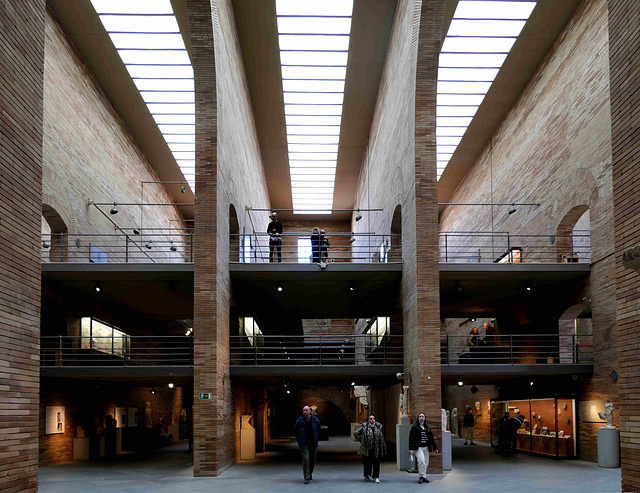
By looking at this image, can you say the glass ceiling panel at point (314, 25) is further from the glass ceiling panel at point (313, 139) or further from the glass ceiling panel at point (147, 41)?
the glass ceiling panel at point (313, 139)

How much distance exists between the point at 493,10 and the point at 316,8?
5.40 metres

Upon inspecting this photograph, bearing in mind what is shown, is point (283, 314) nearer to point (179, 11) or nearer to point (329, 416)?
point (179, 11)

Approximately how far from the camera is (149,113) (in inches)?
1006

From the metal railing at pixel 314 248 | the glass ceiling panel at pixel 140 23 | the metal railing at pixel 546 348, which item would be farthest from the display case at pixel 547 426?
the glass ceiling panel at pixel 140 23

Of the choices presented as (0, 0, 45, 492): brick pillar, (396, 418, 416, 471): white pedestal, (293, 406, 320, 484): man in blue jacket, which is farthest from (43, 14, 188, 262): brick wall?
(0, 0, 45, 492): brick pillar

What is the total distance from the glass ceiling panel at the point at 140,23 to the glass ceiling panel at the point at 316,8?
3395 mm

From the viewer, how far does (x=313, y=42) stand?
22.7 meters

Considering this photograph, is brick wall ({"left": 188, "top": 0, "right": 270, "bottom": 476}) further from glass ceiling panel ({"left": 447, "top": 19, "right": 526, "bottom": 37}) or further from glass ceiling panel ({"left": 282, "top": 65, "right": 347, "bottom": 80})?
glass ceiling panel ({"left": 447, "top": 19, "right": 526, "bottom": 37})

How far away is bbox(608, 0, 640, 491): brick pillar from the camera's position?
24.2 feet

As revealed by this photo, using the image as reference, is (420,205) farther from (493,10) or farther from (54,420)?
(54,420)

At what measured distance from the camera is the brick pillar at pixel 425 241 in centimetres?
1628

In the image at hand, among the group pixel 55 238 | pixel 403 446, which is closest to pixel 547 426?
pixel 403 446

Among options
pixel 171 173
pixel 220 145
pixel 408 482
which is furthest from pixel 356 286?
pixel 171 173

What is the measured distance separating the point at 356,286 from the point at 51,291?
30.1 feet
